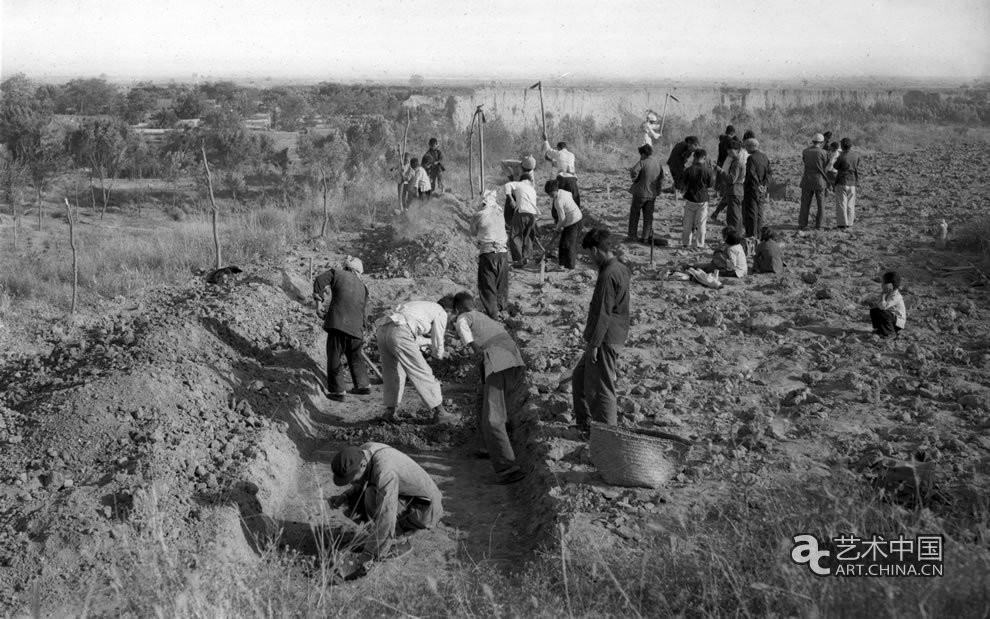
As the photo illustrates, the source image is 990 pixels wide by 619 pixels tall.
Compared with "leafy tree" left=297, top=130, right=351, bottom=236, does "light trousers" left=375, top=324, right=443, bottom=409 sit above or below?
below

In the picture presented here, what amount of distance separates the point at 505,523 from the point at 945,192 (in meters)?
13.2

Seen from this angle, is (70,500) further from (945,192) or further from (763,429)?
(945,192)

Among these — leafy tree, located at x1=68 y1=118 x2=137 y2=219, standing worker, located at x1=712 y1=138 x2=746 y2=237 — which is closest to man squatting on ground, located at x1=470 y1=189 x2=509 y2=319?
standing worker, located at x1=712 y1=138 x2=746 y2=237

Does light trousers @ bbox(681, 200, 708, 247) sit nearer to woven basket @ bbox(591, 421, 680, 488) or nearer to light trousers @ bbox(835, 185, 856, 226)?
light trousers @ bbox(835, 185, 856, 226)

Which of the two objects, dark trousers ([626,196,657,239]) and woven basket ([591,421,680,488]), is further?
dark trousers ([626,196,657,239])

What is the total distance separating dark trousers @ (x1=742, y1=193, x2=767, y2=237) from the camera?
12.1 m

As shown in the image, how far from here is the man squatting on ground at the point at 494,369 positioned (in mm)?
6402

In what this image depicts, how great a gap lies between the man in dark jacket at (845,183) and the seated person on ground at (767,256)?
254 centimetres

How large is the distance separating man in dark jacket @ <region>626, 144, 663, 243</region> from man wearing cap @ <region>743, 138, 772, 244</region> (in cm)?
118

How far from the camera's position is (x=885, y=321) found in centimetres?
841

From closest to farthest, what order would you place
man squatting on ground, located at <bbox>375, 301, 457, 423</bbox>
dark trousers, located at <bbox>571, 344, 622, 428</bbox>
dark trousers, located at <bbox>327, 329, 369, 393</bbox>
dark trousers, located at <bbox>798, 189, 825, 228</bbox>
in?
1. dark trousers, located at <bbox>571, 344, 622, 428</bbox>
2. man squatting on ground, located at <bbox>375, 301, 457, 423</bbox>
3. dark trousers, located at <bbox>327, 329, 369, 393</bbox>
4. dark trousers, located at <bbox>798, 189, 825, 228</bbox>

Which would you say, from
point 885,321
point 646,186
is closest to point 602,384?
point 885,321

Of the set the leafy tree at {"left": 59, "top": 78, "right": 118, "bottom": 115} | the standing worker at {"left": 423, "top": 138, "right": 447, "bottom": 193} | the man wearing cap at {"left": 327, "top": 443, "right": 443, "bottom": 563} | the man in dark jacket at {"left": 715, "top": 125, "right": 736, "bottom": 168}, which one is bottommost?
the man wearing cap at {"left": 327, "top": 443, "right": 443, "bottom": 563}

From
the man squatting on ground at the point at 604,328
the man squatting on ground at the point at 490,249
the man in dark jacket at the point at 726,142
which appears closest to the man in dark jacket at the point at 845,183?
the man in dark jacket at the point at 726,142
